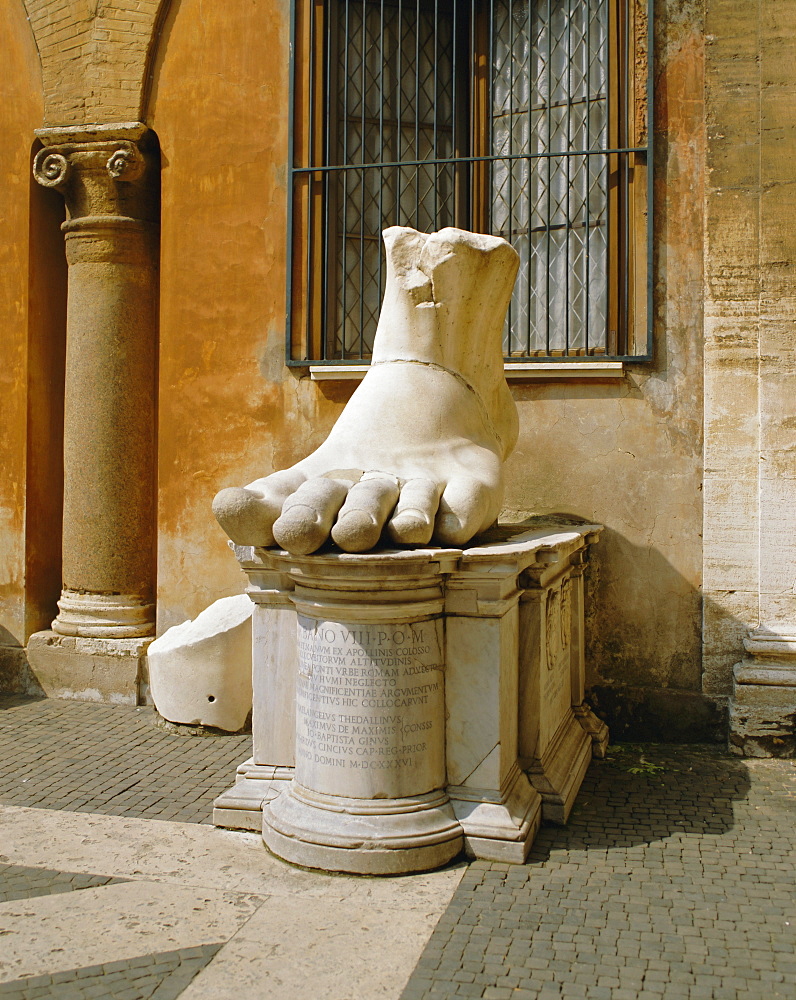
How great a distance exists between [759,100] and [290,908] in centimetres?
470

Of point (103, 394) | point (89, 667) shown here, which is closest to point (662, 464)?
point (103, 394)

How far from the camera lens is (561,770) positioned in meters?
4.05

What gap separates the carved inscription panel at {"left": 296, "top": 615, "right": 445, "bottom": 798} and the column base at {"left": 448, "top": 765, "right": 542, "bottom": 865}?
0.44 ft

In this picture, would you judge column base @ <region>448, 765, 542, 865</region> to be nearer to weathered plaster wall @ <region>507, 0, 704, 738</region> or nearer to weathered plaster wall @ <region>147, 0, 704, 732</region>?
weathered plaster wall @ <region>507, 0, 704, 738</region>

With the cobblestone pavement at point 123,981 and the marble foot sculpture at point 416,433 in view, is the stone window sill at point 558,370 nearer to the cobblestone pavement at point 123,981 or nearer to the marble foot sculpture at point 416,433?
the marble foot sculpture at point 416,433

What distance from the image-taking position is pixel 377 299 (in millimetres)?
6328

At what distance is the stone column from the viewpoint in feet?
20.2

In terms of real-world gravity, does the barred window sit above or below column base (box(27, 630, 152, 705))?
above

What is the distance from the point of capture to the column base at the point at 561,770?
12.4 feet

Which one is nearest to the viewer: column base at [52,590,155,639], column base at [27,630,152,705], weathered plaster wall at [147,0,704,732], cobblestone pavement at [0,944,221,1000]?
cobblestone pavement at [0,944,221,1000]

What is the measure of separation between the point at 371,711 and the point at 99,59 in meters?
4.96

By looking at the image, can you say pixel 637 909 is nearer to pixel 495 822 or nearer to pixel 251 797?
pixel 495 822

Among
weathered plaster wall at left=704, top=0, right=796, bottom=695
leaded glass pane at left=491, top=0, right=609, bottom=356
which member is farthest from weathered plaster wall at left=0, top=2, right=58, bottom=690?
weathered plaster wall at left=704, top=0, right=796, bottom=695

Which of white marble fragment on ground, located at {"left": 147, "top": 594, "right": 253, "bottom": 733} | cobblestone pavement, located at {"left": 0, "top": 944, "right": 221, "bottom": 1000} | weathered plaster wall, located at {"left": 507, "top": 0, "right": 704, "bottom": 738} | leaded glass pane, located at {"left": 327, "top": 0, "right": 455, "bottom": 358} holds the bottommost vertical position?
cobblestone pavement, located at {"left": 0, "top": 944, "right": 221, "bottom": 1000}
